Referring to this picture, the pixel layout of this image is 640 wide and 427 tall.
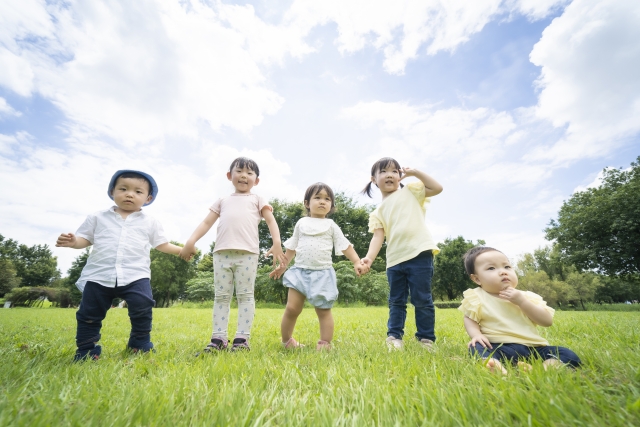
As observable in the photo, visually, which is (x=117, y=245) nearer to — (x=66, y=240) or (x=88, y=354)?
(x=66, y=240)

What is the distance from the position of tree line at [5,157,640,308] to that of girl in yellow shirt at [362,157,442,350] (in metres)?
15.9

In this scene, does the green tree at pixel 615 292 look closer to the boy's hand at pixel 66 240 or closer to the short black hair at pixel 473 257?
the short black hair at pixel 473 257

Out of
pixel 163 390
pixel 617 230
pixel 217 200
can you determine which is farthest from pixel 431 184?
pixel 617 230

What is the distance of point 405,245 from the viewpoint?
3.34 m

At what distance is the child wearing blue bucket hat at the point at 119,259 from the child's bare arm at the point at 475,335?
2760 mm

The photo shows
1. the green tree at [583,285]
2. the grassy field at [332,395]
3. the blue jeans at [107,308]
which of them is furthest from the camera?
the green tree at [583,285]

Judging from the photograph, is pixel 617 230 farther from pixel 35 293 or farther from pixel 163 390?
pixel 35 293

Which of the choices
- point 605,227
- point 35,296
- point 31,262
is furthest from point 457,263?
Result: point 31,262

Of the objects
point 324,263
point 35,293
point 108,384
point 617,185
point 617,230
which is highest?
point 617,185

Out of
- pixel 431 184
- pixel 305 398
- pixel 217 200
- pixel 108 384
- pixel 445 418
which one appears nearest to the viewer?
pixel 445 418

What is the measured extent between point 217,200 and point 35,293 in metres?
33.9

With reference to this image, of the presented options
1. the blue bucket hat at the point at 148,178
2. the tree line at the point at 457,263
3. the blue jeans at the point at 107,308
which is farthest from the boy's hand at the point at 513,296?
the tree line at the point at 457,263

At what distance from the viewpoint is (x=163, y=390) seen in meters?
1.48

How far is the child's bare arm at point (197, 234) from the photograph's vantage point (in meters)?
3.39
